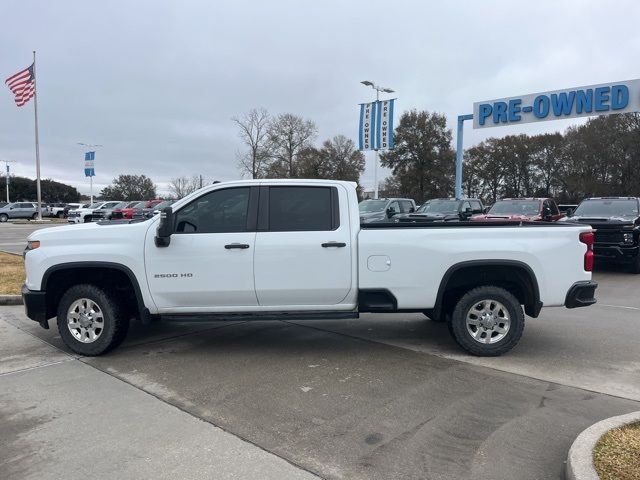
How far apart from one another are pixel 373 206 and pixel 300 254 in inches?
620

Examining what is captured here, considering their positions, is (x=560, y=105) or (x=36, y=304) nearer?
(x=36, y=304)

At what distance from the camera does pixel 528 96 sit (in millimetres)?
23031

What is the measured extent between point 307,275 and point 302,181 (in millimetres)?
1103

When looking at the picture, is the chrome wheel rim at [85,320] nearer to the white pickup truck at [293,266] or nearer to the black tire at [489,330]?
the white pickup truck at [293,266]

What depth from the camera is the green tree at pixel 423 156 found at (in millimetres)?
59000

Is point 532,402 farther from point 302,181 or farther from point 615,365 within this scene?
point 302,181

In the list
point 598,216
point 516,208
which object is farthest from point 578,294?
point 516,208

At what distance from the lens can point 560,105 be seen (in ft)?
72.8

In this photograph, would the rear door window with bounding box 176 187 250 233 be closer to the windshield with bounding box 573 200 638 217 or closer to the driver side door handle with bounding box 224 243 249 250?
the driver side door handle with bounding box 224 243 249 250

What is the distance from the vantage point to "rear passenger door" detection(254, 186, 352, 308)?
5.38 m

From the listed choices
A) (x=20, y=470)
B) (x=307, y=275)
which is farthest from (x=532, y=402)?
(x=20, y=470)

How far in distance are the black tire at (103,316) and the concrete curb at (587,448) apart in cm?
454

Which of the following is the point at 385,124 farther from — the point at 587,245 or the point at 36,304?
the point at 36,304

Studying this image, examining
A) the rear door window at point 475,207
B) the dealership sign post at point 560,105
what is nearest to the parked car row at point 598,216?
the rear door window at point 475,207
